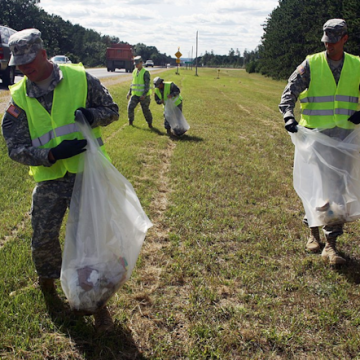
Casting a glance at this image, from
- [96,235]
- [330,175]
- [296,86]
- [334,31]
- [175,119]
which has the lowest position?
[96,235]

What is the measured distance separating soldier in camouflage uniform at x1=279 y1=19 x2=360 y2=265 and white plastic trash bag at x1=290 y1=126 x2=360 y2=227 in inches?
2.8

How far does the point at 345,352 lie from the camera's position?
8.04ft

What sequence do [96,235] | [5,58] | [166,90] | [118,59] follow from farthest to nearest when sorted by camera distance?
[118,59] < [5,58] < [166,90] < [96,235]

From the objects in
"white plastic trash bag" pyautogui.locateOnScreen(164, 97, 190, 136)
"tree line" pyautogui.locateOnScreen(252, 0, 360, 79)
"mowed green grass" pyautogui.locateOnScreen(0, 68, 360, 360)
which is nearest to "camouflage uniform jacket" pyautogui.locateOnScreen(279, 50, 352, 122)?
"mowed green grass" pyautogui.locateOnScreen(0, 68, 360, 360)

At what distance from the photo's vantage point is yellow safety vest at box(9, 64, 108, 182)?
2.45m

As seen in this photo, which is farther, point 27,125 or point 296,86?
point 296,86

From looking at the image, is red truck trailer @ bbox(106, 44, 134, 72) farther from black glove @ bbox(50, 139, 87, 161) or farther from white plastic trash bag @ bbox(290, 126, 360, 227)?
black glove @ bbox(50, 139, 87, 161)

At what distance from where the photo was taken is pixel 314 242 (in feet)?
12.5

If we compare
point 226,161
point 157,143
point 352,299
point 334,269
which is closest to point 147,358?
point 352,299

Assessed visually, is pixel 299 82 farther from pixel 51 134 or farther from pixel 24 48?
pixel 24 48

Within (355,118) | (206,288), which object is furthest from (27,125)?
(355,118)

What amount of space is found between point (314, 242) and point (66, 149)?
2.66 m

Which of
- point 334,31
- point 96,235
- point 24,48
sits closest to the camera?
point 24,48

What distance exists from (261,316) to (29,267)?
6.44 ft
